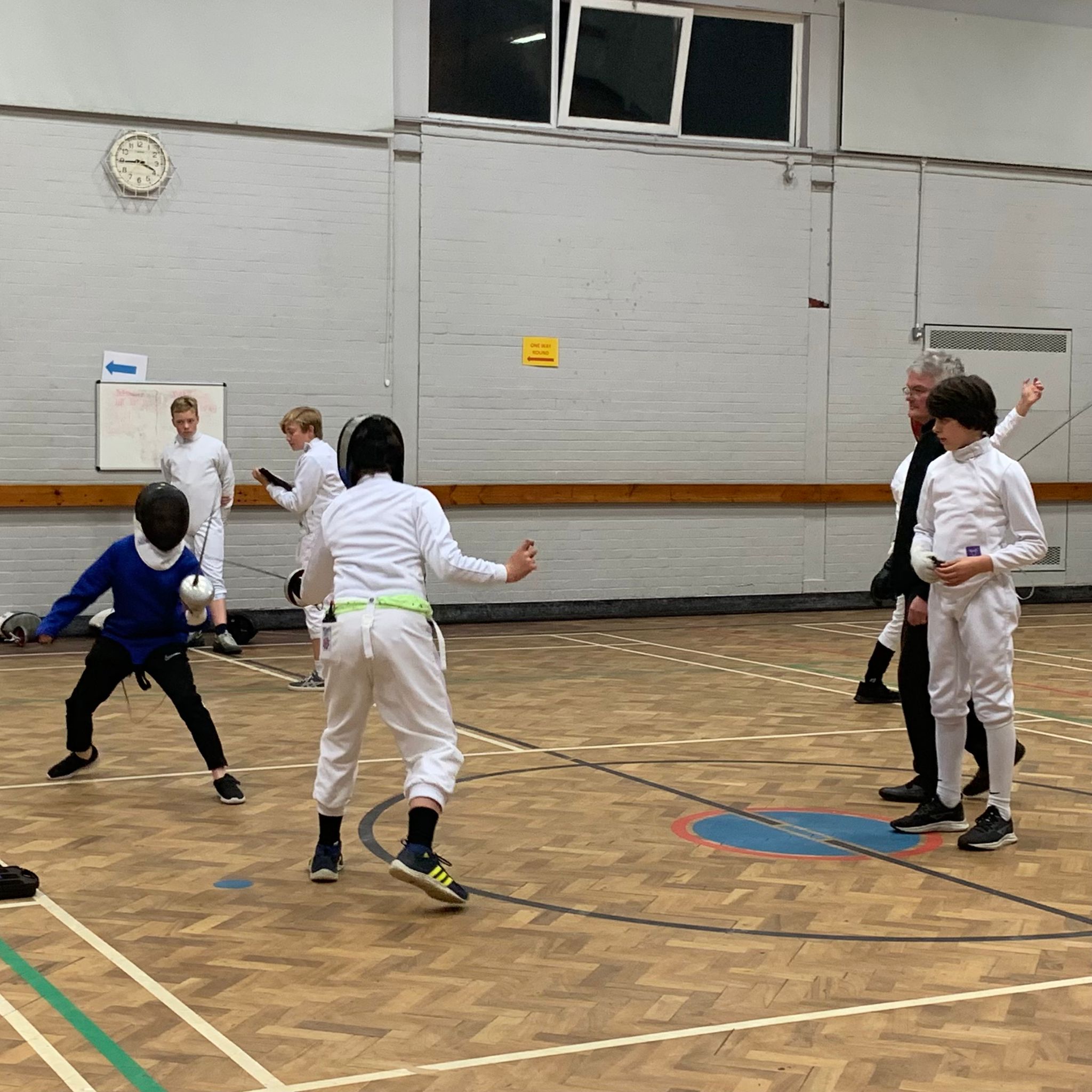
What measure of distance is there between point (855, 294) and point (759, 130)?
5.81 ft

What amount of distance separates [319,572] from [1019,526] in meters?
→ 2.45

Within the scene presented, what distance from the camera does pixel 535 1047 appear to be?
365 centimetres

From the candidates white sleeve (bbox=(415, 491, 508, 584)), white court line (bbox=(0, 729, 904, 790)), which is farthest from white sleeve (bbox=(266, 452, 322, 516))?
white sleeve (bbox=(415, 491, 508, 584))

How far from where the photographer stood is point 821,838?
5809 mm

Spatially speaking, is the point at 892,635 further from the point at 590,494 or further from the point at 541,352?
the point at 541,352

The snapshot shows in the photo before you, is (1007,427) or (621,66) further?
(621,66)

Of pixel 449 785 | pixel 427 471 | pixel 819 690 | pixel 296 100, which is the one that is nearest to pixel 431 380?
pixel 427 471

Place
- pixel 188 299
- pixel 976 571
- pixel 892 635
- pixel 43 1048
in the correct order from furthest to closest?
pixel 188 299
pixel 892 635
pixel 976 571
pixel 43 1048

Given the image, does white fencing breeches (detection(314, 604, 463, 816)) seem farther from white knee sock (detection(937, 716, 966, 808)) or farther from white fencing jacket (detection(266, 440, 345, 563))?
white fencing jacket (detection(266, 440, 345, 563))

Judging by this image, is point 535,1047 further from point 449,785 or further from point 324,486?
point 324,486

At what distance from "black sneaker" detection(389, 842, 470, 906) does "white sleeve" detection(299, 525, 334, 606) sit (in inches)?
33.9

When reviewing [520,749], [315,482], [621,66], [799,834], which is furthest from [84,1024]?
[621,66]

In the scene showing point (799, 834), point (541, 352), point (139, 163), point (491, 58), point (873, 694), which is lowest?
point (873, 694)

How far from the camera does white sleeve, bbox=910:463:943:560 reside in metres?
5.75
